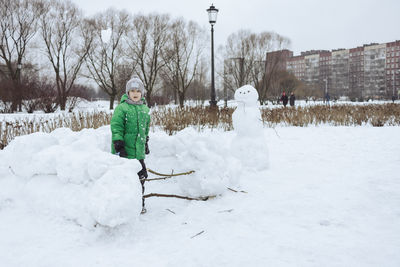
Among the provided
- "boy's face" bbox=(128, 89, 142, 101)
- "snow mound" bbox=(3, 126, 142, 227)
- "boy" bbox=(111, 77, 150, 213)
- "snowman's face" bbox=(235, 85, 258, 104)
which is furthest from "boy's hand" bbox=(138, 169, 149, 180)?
"snowman's face" bbox=(235, 85, 258, 104)

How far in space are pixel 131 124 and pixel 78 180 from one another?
762 mm

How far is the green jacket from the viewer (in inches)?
114

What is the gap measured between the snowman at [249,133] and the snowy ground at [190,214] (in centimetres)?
38

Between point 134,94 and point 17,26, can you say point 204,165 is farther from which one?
point 17,26

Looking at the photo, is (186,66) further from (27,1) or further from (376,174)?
(376,174)

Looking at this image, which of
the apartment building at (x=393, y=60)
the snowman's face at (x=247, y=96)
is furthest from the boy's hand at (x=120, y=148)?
the apartment building at (x=393, y=60)

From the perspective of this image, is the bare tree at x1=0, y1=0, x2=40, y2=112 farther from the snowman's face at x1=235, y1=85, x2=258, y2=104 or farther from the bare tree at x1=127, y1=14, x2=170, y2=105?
the snowman's face at x1=235, y1=85, x2=258, y2=104

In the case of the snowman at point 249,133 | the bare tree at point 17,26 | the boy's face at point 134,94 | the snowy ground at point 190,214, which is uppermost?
the bare tree at point 17,26

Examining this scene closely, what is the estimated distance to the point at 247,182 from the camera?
12.9ft

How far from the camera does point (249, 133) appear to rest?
4.46 meters

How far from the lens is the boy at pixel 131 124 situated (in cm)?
289

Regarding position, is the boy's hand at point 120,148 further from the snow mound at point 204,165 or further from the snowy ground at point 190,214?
the snow mound at point 204,165

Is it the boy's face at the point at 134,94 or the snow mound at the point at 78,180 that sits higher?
the boy's face at the point at 134,94

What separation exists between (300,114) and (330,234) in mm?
7797
